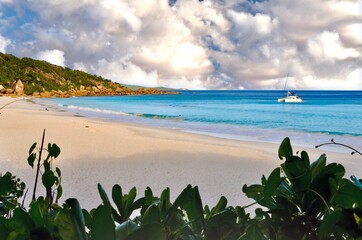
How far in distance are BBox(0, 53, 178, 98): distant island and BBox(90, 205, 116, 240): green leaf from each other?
164 ft

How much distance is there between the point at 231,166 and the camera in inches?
296

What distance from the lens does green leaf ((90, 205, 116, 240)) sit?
1.34 feet

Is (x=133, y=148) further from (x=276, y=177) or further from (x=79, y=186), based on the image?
(x=276, y=177)

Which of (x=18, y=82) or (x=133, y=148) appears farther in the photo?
(x=18, y=82)

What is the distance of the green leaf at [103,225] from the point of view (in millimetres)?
408

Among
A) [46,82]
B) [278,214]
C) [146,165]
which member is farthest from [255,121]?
[46,82]

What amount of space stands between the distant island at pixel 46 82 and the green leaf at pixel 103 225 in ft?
164

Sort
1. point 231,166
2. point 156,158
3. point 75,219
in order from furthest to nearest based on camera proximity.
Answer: point 156,158 < point 231,166 < point 75,219

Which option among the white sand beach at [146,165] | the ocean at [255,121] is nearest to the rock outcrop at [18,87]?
the ocean at [255,121]

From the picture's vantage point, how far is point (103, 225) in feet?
1.35

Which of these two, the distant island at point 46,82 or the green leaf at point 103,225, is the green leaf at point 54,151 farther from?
the distant island at point 46,82

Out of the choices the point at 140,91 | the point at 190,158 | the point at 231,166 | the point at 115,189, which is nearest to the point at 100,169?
the point at 190,158

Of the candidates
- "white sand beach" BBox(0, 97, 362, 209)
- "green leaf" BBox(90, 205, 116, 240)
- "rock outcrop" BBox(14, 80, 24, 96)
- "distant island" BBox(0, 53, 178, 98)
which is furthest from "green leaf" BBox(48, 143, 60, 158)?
"rock outcrop" BBox(14, 80, 24, 96)

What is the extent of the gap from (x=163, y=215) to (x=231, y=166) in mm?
7023
